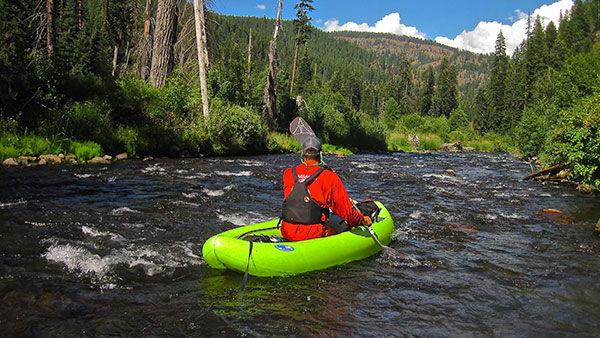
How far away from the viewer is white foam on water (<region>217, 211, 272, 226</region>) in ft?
23.7

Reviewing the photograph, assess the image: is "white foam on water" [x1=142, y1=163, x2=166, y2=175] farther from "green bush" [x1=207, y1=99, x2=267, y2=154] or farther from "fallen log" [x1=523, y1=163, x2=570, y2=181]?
"fallen log" [x1=523, y1=163, x2=570, y2=181]

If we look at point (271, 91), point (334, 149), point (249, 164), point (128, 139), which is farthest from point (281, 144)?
point (128, 139)

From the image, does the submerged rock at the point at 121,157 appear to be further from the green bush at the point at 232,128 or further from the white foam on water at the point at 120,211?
the white foam on water at the point at 120,211

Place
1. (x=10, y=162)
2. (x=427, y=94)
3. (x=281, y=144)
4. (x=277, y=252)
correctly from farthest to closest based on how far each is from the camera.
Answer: (x=427, y=94)
(x=281, y=144)
(x=10, y=162)
(x=277, y=252)

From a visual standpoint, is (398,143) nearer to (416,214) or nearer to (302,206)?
(416,214)

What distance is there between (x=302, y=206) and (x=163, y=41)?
53.6 feet

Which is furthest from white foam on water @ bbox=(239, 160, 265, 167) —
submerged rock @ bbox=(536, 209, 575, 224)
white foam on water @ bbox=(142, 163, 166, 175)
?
submerged rock @ bbox=(536, 209, 575, 224)

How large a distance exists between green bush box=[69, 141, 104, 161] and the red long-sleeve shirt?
10.2 m

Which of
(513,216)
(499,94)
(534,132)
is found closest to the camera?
(513,216)

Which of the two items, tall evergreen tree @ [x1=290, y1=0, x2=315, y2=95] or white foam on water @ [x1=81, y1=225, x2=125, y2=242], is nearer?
white foam on water @ [x1=81, y1=225, x2=125, y2=242]

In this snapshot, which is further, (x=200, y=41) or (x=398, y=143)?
(x=398, y=143)

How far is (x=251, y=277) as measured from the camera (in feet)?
15.5

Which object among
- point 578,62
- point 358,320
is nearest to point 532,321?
point 358,320

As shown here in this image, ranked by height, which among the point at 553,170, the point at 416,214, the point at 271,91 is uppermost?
the point at 271,91
